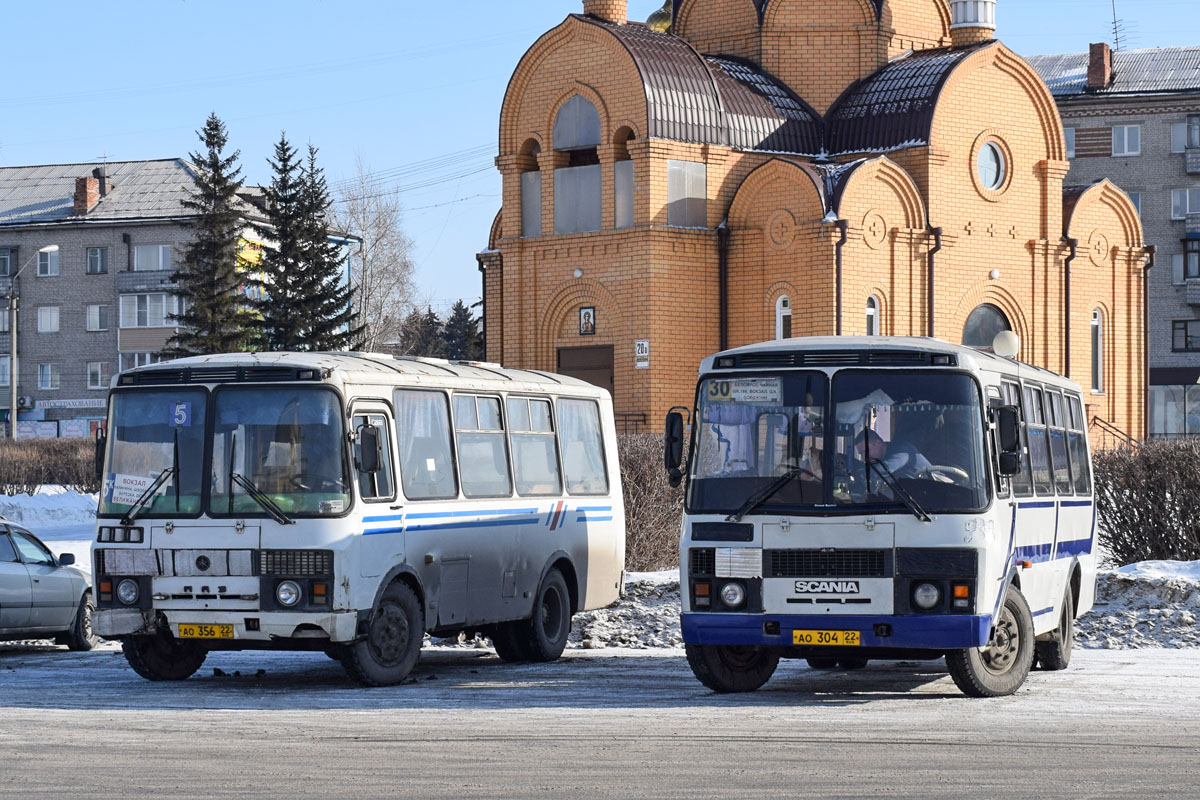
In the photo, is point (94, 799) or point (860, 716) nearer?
point (94, 799)

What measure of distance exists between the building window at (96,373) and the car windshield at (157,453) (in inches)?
→ 2865

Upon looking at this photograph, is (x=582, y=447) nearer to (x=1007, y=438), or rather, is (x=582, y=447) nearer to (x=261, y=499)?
(x=261, y=499)

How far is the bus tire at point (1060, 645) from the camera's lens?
15.7 m

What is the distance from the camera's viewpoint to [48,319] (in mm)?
86250

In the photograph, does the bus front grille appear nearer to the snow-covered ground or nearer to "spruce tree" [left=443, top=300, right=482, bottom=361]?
the snow-covered ground

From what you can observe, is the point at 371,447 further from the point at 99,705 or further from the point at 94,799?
the point at 94,799

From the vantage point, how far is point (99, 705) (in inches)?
522

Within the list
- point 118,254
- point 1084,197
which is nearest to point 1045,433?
point 1084,197

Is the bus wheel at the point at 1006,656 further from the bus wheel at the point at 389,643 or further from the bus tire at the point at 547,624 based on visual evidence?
the bus tire at the point at 547,624

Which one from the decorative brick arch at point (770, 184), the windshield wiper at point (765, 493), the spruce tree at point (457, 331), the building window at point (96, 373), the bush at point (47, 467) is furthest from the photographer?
the spruce tree at point (457, 331)

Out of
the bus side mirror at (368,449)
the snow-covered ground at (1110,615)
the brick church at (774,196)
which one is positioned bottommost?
the snow-covered ground at (1110,615)

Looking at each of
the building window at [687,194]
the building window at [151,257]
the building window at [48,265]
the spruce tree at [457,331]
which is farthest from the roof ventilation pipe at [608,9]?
the spruce tree at [457,331]

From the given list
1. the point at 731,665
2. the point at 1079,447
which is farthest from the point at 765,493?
the point at 1079,447

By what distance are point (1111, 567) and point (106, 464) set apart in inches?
505
